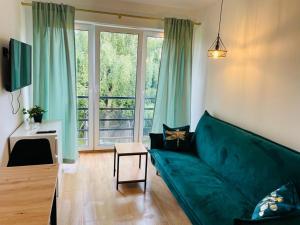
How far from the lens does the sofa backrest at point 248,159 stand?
197 centimetres

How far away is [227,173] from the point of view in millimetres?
2543

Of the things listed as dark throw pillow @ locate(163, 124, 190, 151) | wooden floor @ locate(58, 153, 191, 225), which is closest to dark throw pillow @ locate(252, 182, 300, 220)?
wooden floor @ locate(58, 153, 191, 225)

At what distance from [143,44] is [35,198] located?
3197mm

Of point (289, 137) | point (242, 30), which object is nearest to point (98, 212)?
point (289, 137)

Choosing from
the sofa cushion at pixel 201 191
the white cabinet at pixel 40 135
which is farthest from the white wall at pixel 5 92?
the sofa cushion at pixel 201 191

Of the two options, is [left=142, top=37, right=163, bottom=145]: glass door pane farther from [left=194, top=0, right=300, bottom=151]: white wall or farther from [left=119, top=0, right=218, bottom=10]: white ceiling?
[left=194, top=0, right=300, bottom=151]: white wall

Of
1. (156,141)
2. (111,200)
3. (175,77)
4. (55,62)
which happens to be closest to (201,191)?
(111,200)

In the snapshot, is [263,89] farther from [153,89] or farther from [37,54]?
[37,54]

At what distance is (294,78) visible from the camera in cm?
217

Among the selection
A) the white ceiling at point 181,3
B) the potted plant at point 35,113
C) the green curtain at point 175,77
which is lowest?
the potted plant at point 35,113

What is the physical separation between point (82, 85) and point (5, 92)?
5.11ft

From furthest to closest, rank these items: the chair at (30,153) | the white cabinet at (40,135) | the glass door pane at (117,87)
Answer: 1. the glass door pane at (117,87)
2. the white cabinet at (40,135)
3. the chair at (30,153)

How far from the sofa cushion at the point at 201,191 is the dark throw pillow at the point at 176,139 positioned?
0.67 feet

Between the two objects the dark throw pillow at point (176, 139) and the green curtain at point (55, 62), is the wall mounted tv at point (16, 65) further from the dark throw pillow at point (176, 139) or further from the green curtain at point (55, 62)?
the dark throw pillow at point (176, 139)
